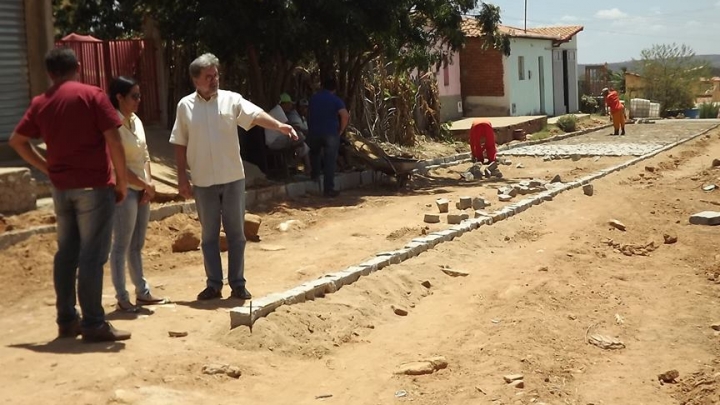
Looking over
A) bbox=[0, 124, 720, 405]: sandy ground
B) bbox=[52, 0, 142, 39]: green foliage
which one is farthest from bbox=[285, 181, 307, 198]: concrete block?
bbox=[52, 0, 142, 39]: green foliage

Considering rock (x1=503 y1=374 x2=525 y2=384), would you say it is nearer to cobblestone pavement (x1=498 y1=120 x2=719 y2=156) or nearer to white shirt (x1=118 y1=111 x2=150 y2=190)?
white shirt (x1=118 y1=111 x2=150 y2=190)

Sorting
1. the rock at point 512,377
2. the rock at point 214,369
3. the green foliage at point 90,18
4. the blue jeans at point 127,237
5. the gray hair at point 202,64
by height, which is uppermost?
the green foliage at point 90,18

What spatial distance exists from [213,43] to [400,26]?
3316 mm

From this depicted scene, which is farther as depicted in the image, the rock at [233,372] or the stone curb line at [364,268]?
the stone curb line at [364,268]

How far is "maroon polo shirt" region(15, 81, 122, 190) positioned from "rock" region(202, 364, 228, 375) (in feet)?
4.27

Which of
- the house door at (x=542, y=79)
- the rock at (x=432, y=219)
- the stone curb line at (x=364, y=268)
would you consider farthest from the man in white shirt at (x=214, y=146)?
the house door at (x=542, y=79)

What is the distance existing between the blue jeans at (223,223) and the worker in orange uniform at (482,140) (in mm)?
11299

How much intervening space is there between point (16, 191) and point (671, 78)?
A: 127ft

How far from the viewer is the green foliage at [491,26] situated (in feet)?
57.9

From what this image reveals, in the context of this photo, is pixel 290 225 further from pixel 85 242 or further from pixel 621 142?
pixel 621 142

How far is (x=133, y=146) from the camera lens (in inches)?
275

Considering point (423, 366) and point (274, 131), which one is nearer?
point (423, 366)

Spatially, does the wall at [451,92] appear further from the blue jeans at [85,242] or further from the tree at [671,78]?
the blue jeans at [85,242]

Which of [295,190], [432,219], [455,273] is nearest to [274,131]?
[295,190]
